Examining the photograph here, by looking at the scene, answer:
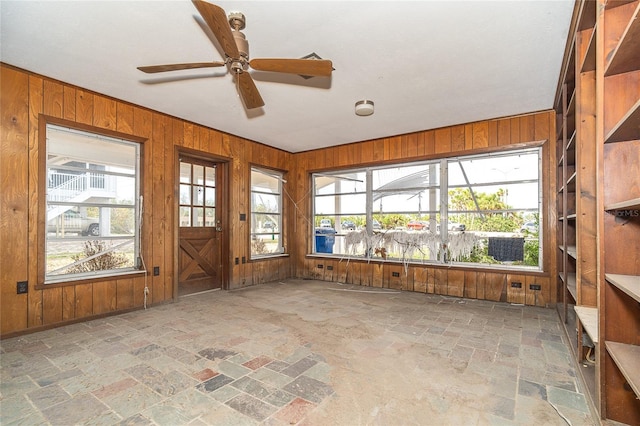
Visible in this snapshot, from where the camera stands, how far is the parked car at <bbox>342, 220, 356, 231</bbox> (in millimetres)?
5812

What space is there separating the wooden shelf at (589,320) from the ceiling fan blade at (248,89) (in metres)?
2.86

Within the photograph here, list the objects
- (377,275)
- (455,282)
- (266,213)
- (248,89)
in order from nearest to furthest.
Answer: (248,89) → (455,282) → (377,275) → (266,213)

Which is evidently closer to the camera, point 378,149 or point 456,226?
point 456,226

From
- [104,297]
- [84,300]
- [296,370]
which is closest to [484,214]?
[296,370]

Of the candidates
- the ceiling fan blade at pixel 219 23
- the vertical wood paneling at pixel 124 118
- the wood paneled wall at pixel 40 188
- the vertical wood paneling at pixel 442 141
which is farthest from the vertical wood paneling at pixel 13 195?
the vertical wood paneling at pixel 442 141

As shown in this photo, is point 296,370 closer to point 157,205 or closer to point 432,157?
point 157,205

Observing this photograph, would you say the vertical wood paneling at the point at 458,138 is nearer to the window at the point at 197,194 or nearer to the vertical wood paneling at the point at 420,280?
the vertical wood paneling at the point at 420,280

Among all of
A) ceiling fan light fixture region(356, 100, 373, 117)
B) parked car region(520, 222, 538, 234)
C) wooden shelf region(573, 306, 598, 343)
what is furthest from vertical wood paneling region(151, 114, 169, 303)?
parked car region(520, 222, 538, 234)

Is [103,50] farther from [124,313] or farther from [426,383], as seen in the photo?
[426,383]

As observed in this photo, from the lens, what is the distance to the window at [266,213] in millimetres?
5680

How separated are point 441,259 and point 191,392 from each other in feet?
12.9

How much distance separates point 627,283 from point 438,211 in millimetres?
3455

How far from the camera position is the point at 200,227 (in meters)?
4.91

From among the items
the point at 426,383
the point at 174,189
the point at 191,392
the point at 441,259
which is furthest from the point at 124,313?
the point at 441,259
